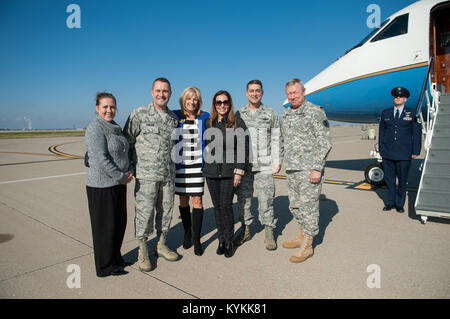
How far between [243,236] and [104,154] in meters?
2.04

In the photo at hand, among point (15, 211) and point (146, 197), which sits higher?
point (146, 197)

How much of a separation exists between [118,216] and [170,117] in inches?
47.2

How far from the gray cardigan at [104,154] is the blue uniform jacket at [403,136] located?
4.65 metres

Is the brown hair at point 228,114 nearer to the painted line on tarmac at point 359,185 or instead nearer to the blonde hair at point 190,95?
the blonde hair at point 190,95

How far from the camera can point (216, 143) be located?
3205mm

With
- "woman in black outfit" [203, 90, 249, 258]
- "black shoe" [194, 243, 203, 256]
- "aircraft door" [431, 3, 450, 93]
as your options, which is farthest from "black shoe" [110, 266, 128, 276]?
"aircraft door" [431, 3, 450, 93]

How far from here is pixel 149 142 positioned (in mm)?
2980

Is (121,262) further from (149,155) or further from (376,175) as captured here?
(376,175)

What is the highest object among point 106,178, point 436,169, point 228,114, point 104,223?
point 228,114

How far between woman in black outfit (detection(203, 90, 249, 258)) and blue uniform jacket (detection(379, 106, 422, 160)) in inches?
129

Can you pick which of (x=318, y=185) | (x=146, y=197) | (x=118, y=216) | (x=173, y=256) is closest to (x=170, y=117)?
(x=146, y=197)

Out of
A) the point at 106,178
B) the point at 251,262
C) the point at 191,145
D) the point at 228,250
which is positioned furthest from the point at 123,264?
the point at 191,145

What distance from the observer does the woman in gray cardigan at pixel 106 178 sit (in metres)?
2.63
